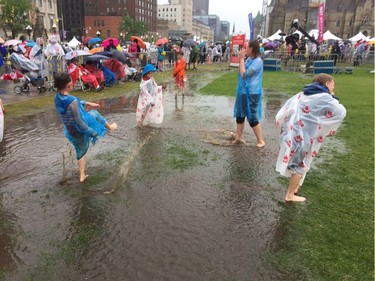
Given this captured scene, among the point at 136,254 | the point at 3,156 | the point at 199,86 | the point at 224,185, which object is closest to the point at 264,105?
the point at 199,86

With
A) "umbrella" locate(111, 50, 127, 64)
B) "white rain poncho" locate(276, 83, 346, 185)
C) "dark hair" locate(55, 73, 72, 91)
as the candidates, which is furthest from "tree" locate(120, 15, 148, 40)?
"white rain poncho" locate(276, 83, 346, 185)

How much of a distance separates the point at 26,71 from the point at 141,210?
10.5m

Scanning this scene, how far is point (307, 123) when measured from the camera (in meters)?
3.88

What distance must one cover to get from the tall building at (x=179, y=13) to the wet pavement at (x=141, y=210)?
167479 millimetres

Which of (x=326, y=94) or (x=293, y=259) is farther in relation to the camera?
(x=326, y=94)

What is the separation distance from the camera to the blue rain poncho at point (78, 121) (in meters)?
4.28

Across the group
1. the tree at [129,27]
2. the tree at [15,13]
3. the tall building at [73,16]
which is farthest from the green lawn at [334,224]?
the tall building at [73,16]

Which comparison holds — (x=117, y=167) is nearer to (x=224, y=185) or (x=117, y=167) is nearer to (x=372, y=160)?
(x=224, y=185)

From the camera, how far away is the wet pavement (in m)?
3.06

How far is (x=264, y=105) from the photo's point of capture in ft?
35.3

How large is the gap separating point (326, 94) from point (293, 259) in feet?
6.04

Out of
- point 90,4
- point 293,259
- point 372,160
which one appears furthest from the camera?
point 90,4

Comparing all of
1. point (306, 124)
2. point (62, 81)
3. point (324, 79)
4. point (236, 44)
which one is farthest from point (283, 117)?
point (236, 44)

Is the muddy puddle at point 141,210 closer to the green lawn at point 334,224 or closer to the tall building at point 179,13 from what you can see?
the green lawn at point 334,224
